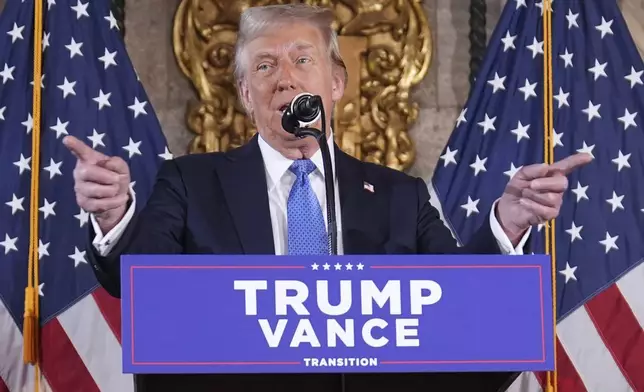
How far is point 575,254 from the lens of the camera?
15.0 feet

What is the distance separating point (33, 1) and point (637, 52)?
2.36 metres

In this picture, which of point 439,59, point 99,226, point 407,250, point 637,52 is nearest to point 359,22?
point 439,59

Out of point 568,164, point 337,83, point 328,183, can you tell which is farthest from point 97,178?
point 337,83

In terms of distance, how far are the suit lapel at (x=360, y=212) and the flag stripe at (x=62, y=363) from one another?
170cm

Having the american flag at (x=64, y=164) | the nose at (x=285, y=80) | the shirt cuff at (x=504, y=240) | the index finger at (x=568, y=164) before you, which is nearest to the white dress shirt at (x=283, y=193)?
the shirt cuff at (x=504, y=240)

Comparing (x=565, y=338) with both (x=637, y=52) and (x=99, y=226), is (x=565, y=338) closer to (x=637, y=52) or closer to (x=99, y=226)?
(x=637, y=52)

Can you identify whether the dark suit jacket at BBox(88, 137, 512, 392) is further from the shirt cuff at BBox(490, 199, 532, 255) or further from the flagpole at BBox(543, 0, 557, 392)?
the flagpole at BBox(543, 0, 557, 392)

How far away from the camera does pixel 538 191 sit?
2406mm

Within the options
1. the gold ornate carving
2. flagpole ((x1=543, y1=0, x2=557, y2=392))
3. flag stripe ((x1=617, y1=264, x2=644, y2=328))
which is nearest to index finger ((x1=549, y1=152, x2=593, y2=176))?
→ flagpole ((x1=543, y1=0, x2=557, y2=392))

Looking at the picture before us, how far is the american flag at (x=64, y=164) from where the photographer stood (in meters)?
4.43

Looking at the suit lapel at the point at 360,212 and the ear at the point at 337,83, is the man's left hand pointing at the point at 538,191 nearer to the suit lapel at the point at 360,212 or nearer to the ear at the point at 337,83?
the suit lapel at the point at 360,212

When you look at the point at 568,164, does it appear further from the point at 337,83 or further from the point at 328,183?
the point at 337,83

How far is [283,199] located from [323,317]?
0.97 m

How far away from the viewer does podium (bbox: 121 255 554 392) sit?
6.97 ft
